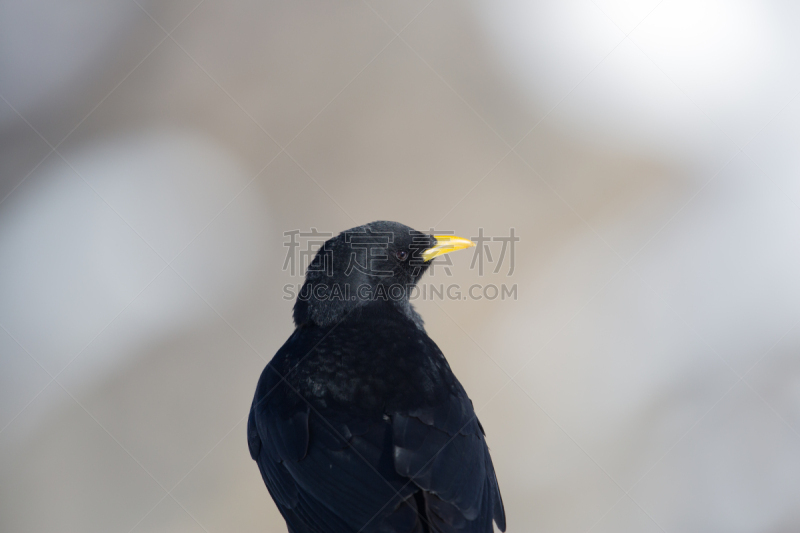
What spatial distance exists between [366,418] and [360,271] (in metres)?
0.79

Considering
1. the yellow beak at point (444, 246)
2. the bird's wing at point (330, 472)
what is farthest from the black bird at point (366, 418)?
the yellow beak at point (444, 246)

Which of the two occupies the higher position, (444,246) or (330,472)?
(444,246)

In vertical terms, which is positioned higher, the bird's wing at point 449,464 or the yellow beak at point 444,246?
the yellow beak at point 444,246

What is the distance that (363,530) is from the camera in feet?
6.91

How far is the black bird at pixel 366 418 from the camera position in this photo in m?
2.19

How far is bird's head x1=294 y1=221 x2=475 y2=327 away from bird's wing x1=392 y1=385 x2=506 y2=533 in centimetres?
66

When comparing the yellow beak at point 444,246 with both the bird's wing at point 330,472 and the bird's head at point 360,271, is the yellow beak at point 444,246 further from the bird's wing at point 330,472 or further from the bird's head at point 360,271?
the bird's wing at point 330,472

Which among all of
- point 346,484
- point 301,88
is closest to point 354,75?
point 301,88

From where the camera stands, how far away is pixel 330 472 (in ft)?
7.51

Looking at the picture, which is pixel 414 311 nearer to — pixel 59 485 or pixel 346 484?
pixel 346 484

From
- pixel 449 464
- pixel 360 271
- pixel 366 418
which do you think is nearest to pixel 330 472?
pixel 366 418

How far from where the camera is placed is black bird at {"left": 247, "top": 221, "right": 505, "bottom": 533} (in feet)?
7.18

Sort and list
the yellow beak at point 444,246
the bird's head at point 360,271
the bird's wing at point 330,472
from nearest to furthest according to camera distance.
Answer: the bird's wing at point 330,472, the bird's head at point 360,271, the yellow beak at point 444,246

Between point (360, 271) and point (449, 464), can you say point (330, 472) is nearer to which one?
point (449, 464)
